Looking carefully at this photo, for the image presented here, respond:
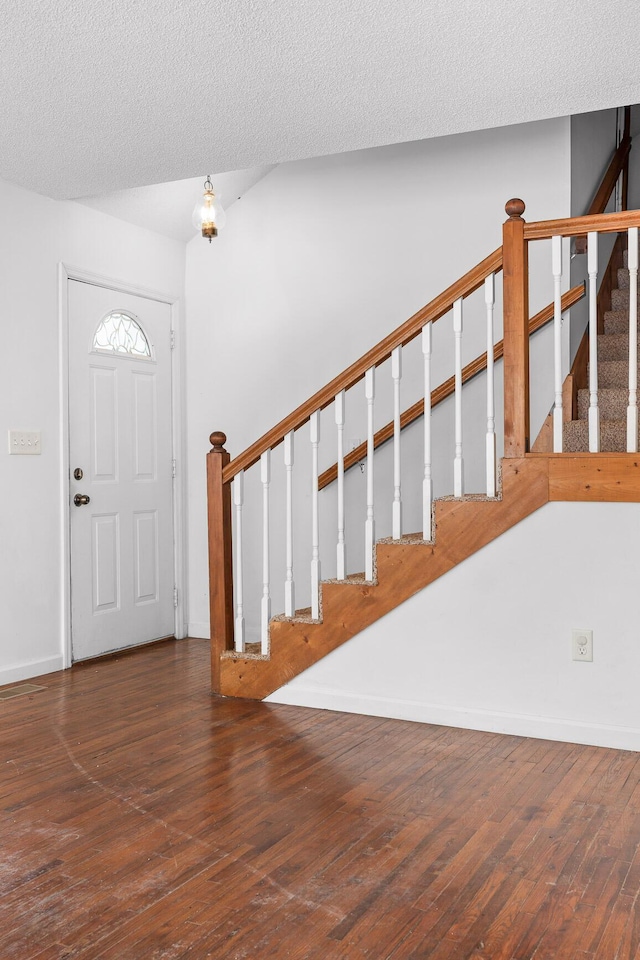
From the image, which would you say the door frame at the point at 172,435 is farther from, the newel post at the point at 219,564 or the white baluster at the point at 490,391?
the white baluster at the point at 490,391

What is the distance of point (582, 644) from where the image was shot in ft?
10.9

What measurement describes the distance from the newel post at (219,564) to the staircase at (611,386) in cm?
166

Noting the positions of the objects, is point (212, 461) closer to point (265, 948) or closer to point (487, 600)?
point (487, 600)

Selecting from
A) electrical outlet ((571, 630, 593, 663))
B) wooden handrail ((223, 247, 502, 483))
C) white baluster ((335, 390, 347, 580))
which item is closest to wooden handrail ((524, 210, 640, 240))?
wooden handrail ((223, 247, 502, 483))

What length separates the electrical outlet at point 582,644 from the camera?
3.32 meters

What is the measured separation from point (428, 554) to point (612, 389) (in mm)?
1476

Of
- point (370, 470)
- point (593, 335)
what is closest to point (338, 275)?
point (370, 470)

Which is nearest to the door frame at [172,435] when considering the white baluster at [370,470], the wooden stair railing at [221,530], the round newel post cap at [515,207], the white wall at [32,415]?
the white wall at [32,415]

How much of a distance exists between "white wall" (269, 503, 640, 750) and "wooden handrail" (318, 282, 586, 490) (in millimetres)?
1237

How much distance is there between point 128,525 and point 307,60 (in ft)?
9.92

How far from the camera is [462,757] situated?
3.21m

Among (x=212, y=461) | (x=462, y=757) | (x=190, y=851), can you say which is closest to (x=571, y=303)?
(x=212, y=461)

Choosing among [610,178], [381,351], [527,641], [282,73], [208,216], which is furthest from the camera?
[610,178]

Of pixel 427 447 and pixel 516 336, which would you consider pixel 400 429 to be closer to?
pixel 427 447
